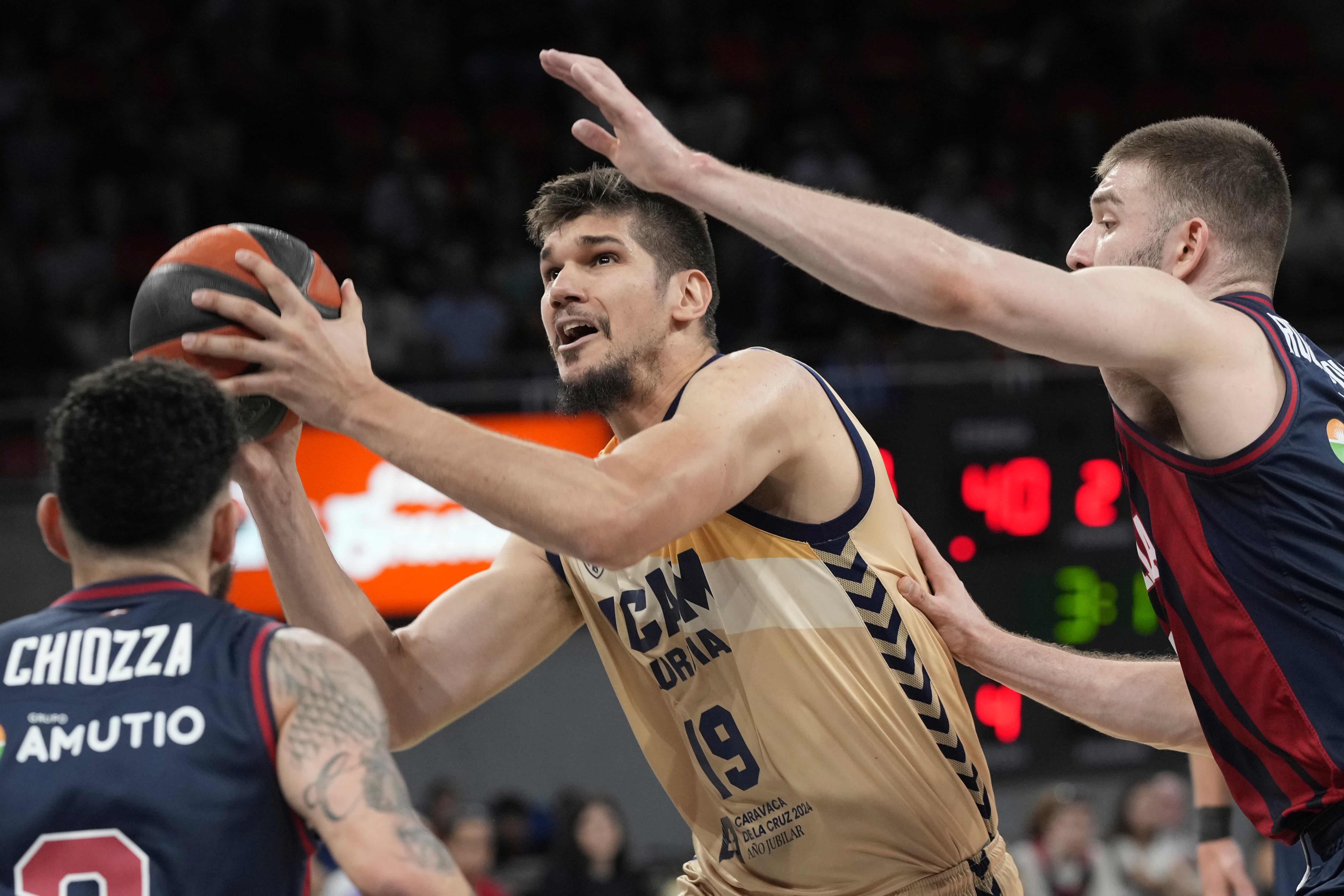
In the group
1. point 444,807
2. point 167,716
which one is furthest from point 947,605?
point 444,807

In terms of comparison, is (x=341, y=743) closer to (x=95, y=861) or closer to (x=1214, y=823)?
(x=95, y=861)

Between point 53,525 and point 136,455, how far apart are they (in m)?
0.37

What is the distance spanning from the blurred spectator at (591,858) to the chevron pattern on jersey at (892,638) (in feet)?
17.5

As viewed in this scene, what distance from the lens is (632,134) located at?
122 inches

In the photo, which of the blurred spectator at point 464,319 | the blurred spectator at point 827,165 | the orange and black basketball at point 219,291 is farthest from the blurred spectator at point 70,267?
the orange and black basketball at point 219,291

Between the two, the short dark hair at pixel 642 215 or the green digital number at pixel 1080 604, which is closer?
the short dark hair at pixel 642 215

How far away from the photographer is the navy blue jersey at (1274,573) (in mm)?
3172

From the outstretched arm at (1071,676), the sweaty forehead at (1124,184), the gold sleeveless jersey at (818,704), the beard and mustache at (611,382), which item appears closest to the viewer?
the sweaty forehead at (1124,184)

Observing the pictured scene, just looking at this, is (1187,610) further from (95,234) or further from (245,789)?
(95,234)

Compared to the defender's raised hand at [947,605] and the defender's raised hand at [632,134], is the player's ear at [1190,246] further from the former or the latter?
the defender's raised hand at [632,134]

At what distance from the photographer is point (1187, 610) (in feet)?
11.3

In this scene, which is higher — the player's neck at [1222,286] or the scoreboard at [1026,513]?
the scoreboard at [1026,513]

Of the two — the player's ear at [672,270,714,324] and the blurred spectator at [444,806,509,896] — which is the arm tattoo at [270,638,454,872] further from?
the blurred spectator at [444,806,509,896]

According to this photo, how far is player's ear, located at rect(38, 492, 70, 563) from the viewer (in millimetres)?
2797
